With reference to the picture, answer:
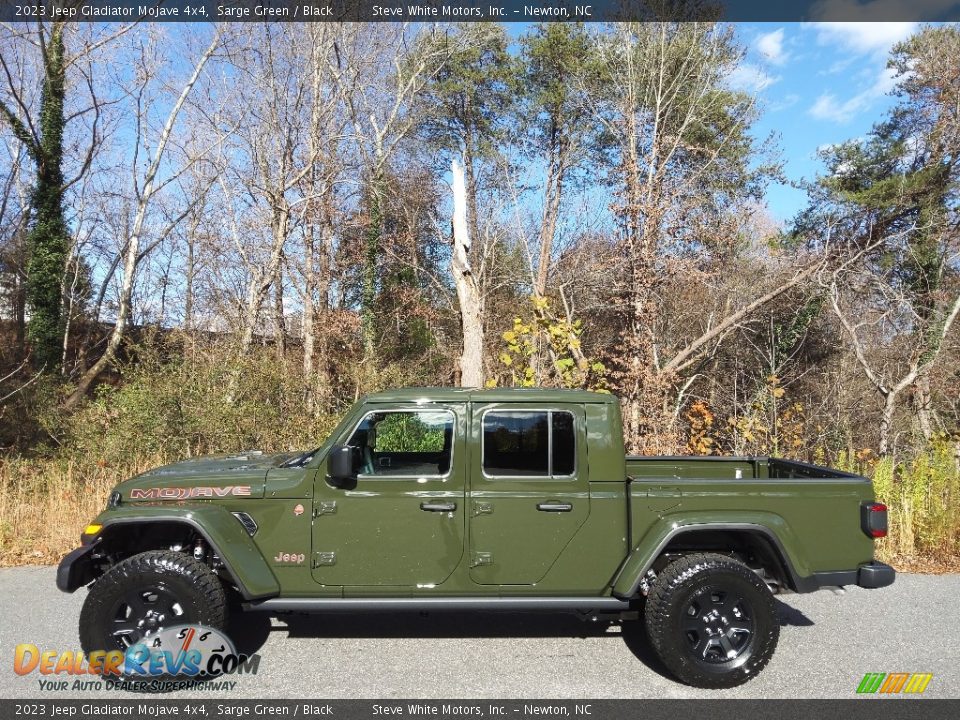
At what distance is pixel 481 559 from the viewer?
416 cm

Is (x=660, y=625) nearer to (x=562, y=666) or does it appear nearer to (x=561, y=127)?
(x=562, y=666)

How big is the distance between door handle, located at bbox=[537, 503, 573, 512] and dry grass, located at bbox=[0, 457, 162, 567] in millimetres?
5297

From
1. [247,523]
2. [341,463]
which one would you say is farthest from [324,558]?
[341,463]

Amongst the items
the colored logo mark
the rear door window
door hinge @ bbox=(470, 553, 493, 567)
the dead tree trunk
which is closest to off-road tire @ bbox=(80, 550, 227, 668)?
door hinge @ bbox=(470, 553, 493, 567)

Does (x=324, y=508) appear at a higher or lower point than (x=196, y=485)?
lower

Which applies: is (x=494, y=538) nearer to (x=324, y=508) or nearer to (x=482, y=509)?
(x=482, y=509)

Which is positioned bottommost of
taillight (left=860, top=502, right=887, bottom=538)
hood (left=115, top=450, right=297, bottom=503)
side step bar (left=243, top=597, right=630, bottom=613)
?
side step bar (left=243, top=597, right=630, bottom=613)

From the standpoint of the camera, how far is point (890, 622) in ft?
16.6

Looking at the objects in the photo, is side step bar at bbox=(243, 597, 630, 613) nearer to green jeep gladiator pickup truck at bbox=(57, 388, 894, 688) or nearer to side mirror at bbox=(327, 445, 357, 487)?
green jeep gladiator pickup truck at bbox=(57, 388, 894, 688)

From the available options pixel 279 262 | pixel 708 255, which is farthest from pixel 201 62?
pixel 708 255

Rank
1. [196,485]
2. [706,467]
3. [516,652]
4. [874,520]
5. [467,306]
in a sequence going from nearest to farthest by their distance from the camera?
[874,520], [196,485], [516,652], [706,467], [467,306]

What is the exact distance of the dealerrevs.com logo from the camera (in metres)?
3.91

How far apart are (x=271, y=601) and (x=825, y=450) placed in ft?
37.4

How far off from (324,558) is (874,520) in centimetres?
339
